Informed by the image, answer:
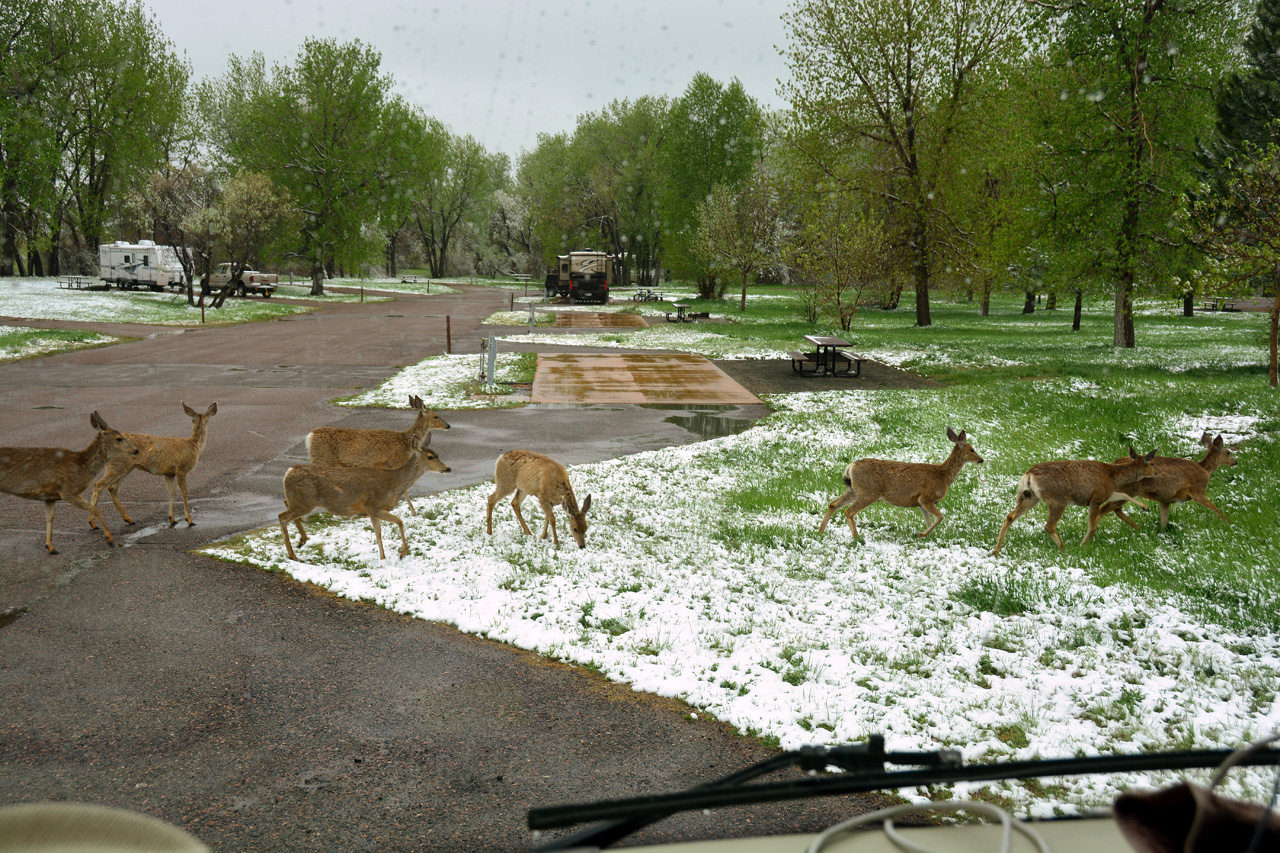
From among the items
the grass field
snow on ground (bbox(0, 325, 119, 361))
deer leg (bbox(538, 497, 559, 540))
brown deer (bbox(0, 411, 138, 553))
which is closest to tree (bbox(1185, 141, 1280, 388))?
the grass field

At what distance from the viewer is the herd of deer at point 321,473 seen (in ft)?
27.2

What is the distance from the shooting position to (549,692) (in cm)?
584

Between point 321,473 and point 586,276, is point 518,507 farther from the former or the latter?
point 586,276

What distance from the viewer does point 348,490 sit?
8.37 metres

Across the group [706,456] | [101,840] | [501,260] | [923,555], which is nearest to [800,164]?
[706,456]

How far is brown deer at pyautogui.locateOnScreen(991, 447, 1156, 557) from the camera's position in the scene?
27.7 feet

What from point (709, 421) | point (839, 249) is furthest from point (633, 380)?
point (839, 249)

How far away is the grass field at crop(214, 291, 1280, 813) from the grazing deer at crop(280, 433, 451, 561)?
478mm

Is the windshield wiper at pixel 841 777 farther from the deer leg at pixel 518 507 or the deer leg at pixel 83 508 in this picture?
the deer leg at pixel 83 508

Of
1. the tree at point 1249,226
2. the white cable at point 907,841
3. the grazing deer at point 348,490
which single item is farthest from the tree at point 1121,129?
the white cable at point 907,841

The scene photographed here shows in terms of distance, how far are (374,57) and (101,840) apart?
68086 millimetres

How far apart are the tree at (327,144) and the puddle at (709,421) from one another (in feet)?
163

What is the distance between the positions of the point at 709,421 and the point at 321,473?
32.7ft

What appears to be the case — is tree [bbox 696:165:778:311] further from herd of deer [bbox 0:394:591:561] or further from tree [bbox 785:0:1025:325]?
herd of deer [bbox 0:394:591:561]
